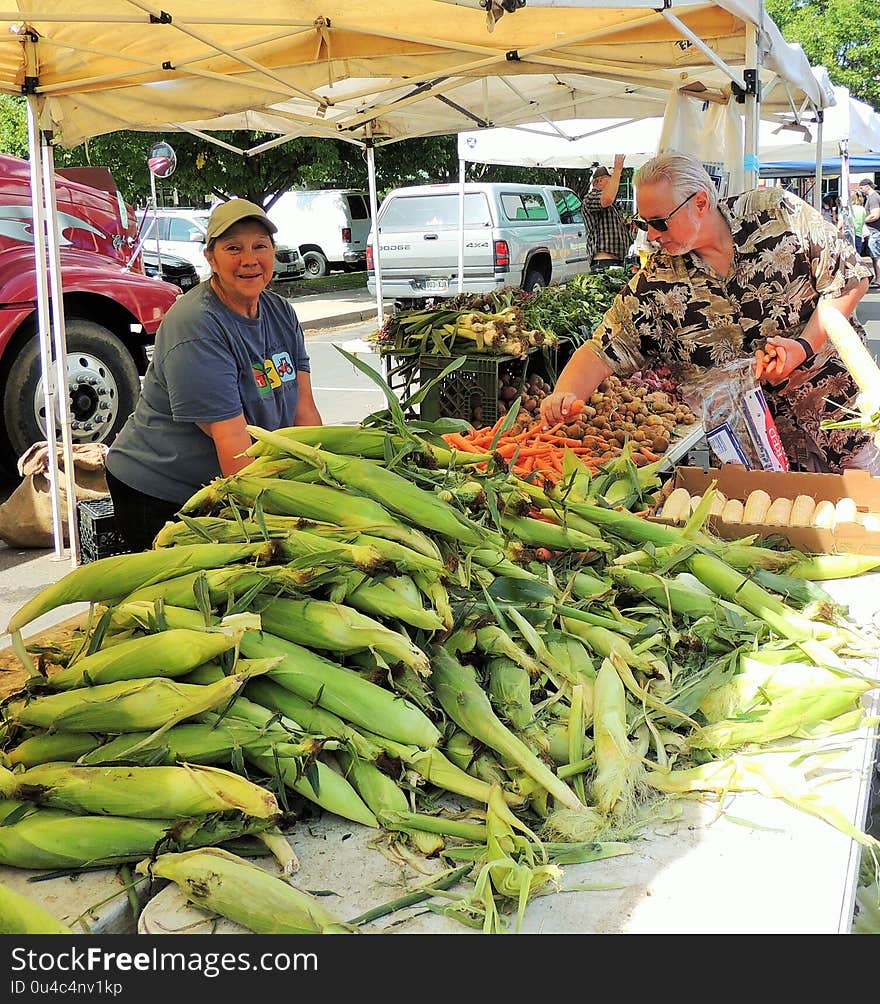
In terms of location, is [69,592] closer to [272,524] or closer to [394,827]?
[272,524]

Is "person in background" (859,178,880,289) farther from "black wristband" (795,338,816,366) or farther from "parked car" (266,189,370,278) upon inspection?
"black wristband" (795,338,816,366)

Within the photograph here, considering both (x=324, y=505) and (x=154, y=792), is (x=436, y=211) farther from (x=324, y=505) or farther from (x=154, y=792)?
(x=154, y=792)

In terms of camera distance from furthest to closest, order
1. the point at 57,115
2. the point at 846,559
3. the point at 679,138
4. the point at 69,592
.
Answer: the point at 679,138, the point at 57,115, the point at 846,559, the point at 69,592

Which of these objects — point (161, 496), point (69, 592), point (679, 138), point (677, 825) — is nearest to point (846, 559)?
point (677, 825)

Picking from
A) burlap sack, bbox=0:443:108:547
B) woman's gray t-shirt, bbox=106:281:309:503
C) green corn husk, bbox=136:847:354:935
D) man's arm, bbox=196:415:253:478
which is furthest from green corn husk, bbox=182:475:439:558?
burlap sack, bbox=0:443:108:547

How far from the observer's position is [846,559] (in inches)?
112

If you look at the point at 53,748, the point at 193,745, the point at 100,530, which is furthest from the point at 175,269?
the point at 193,745

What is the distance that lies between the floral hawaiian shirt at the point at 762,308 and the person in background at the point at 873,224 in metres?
16.9

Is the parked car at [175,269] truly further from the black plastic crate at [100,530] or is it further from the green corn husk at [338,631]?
the green corn husk at [338,631]

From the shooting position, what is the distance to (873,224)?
68.7ft

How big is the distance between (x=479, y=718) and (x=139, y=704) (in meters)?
0.58

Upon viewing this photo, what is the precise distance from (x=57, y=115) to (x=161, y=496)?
2478 mm

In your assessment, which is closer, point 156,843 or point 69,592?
point 156,843
